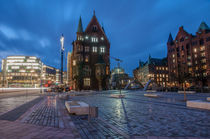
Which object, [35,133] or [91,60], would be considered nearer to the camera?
[35,133]

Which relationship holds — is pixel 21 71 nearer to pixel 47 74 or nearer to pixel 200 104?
pixel 47 74

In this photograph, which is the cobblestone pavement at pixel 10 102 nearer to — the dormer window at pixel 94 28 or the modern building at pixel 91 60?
the modern building at pixel 91 60

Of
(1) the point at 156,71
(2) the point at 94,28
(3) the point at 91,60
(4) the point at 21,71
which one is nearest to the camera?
(3) the point at 91,60

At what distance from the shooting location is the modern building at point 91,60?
147 feet

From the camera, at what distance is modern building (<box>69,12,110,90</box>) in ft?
147

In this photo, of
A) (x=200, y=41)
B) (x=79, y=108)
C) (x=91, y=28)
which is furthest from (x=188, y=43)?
(x=79, y=108)

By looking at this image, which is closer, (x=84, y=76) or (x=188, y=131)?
(x=188, y=131)

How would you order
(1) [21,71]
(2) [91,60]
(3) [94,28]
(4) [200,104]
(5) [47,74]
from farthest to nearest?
(5) [47,74] < (1) [21,71] < (3) [94,28] < (2) [91,60] < (4) [200,104]

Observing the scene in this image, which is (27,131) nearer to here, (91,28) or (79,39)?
(79,39)

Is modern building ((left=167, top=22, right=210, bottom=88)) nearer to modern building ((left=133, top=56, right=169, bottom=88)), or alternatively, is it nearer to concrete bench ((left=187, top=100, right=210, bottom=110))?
modern building ((left=133, top=56, right=169, bottom=88))

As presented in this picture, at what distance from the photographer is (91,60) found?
1850 inches

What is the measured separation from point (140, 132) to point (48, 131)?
3373mm

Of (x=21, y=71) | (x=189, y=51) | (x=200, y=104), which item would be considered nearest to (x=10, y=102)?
(x=200, y=104)

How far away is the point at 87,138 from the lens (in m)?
4.45
